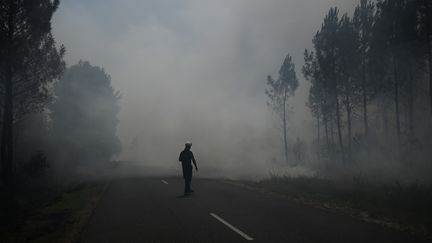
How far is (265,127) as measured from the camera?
2345 inches

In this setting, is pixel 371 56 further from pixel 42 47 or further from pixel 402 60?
pixel 42 47

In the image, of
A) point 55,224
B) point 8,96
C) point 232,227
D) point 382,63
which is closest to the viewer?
point 232,227

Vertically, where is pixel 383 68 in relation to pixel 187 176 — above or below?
above

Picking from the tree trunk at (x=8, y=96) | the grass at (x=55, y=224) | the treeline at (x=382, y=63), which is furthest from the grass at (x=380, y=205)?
the treeline at (x=382, y=63)

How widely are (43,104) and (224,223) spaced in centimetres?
1927

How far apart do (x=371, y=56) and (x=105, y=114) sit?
115ft

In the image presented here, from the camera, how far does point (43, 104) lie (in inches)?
1011

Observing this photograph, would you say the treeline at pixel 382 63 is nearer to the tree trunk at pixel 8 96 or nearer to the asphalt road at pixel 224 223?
the asphalt road at pixel 224 223

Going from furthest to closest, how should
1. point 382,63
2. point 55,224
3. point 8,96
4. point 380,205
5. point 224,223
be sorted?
point 382,63 < point 8,96 < point 380,205 < point 55,224 < point 224,223

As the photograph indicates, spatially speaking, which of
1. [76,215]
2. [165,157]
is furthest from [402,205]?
[165,157]

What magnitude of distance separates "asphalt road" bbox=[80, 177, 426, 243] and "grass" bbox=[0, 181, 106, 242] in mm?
377

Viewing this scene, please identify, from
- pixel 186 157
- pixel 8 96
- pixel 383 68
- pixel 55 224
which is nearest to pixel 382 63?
pixel 383 68

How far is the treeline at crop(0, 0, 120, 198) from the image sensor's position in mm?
21953

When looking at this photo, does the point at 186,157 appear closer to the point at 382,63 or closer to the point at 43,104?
the point at 43,104
